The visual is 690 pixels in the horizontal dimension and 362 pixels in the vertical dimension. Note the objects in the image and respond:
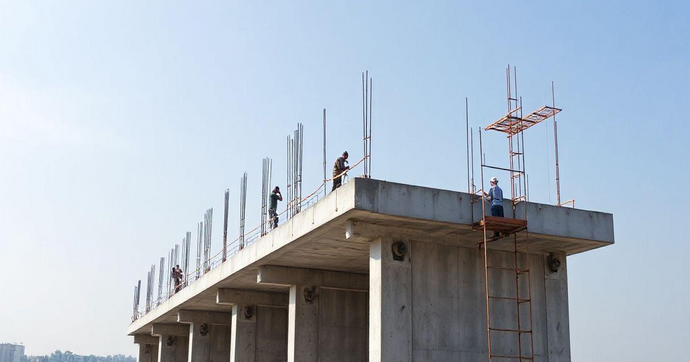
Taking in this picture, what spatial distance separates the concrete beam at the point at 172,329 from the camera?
45.2 meters

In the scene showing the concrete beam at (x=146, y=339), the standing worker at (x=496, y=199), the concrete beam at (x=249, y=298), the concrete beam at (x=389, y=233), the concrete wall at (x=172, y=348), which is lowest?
the concrete wall at (x=172, y=348)

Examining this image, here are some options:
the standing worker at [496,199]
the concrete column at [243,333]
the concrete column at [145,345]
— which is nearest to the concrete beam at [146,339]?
the concrete column at [145,345]

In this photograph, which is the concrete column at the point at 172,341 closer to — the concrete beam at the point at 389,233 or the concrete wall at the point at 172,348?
the concrete wall at the point at 172,348

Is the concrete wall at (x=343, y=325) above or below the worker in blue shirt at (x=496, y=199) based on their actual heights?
below

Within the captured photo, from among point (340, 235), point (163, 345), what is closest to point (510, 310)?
point (340, 235)

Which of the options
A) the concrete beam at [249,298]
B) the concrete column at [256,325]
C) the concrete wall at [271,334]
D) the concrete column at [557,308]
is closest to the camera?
the concrete column at [557,308]

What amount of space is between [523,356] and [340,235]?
5.50 meters

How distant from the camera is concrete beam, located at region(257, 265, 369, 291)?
83.8 feet

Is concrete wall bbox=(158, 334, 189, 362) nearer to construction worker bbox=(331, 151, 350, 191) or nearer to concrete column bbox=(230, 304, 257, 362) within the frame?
concrete column bbox=(230, 304, 257, 362)

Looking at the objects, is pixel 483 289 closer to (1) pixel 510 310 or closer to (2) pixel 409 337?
(1) pixel 510 310

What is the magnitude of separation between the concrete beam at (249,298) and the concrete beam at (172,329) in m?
15.7

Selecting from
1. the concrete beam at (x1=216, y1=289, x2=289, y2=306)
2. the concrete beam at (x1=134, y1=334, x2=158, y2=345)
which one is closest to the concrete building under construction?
the concrete beam at (x1=216, y1=289, x2=289, y2=306)

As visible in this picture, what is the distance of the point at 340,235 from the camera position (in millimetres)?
20734

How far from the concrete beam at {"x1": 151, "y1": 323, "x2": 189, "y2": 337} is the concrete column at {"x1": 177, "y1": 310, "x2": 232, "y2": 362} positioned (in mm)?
7482
